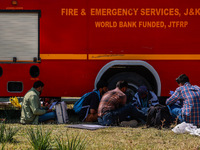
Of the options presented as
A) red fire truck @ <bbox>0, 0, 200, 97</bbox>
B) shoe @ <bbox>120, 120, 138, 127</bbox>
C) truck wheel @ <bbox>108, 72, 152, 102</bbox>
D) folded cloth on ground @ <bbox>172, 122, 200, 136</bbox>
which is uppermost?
red fire truck @ <bbox>0, 0, 200, 97</bbox>

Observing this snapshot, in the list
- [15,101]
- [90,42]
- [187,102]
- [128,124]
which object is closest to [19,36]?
[15,101]

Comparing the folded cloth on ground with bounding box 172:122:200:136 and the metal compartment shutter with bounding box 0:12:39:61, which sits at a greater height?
the metal compartment shutter with bounding box 0:12:39:61

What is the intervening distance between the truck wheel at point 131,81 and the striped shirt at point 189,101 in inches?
49.8

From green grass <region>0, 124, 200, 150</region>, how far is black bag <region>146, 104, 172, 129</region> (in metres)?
0.23

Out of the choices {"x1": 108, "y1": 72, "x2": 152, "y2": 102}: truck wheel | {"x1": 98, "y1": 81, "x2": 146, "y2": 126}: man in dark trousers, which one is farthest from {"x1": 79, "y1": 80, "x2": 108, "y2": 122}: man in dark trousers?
{"x1": 98, "y1": 81, "x2": 146, "y2": 126}: man in dark trousers

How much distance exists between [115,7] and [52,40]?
163 centimetres

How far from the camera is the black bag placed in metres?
6.38

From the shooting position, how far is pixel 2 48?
7418 millimetres

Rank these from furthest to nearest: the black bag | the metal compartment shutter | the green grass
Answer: the metal compartment shutter → the black bag → the green grass

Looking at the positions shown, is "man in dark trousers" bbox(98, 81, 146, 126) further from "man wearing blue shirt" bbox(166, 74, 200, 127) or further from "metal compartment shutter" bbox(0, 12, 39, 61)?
"metal compartment shutter" bbox(0, 12, 39, 61)

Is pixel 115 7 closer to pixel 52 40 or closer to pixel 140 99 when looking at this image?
Result: pixel 52 40

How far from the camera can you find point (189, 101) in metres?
6.16

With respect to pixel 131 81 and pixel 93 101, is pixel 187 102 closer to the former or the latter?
pixel 131 81

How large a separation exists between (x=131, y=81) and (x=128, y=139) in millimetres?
2405
